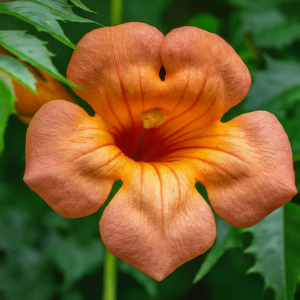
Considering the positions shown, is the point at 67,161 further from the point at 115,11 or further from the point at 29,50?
the point at 115,11

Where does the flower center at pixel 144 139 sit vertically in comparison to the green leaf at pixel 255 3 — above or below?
below

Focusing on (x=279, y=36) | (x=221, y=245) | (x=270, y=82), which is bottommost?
(x=221, y=245)

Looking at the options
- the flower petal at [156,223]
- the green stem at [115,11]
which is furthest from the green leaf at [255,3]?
the flower petal at [156,223]

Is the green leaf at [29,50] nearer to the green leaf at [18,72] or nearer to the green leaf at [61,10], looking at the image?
the green leaf at [18,72]

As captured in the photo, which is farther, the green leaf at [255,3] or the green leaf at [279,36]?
the green leaf at [255,3]

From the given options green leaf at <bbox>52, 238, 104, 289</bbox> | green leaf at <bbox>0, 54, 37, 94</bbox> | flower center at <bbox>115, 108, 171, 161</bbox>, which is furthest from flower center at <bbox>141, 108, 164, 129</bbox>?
green leaf at <bbox>52, 238, 104, 289</bbox>

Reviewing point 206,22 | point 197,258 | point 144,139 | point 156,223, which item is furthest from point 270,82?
point 156,223

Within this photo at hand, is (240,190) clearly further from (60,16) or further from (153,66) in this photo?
(60,16)
